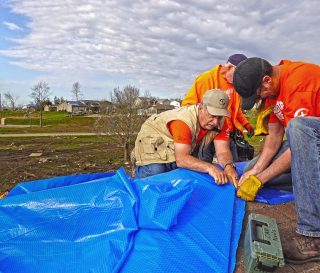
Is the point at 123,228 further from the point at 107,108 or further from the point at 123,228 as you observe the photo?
the point at 107,108

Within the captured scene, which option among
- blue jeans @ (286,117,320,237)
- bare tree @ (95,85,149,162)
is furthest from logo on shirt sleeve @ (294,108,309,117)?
bare tree @ (95,85,149,162)

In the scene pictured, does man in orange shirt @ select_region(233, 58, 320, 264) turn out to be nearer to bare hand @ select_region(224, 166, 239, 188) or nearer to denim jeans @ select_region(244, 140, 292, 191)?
bare hand @ select_region(224, 166, 239, 188)

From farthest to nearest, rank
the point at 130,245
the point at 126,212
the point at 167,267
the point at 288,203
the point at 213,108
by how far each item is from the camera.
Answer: the point at 213,108 < the point at 288,203 < the point at 126,212 < the point at 130,245 < the point at 167,267

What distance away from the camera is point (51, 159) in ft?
45.2

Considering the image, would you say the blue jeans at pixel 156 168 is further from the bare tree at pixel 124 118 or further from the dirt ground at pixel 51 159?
the bare tree at pixel 124 118

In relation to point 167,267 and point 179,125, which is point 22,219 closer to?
point 167,267

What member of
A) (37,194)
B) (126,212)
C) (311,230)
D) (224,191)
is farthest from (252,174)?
(37,194)

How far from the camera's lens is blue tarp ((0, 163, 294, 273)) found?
1.77 metres

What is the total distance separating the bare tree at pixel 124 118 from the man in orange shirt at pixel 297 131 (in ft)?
34.2

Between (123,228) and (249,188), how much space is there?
115 cm

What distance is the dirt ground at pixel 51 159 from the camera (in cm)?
1092

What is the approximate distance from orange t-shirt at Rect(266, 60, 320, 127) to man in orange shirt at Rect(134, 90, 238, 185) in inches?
29.3

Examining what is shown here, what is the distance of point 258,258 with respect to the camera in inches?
63.1

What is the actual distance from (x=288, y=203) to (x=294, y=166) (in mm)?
945
